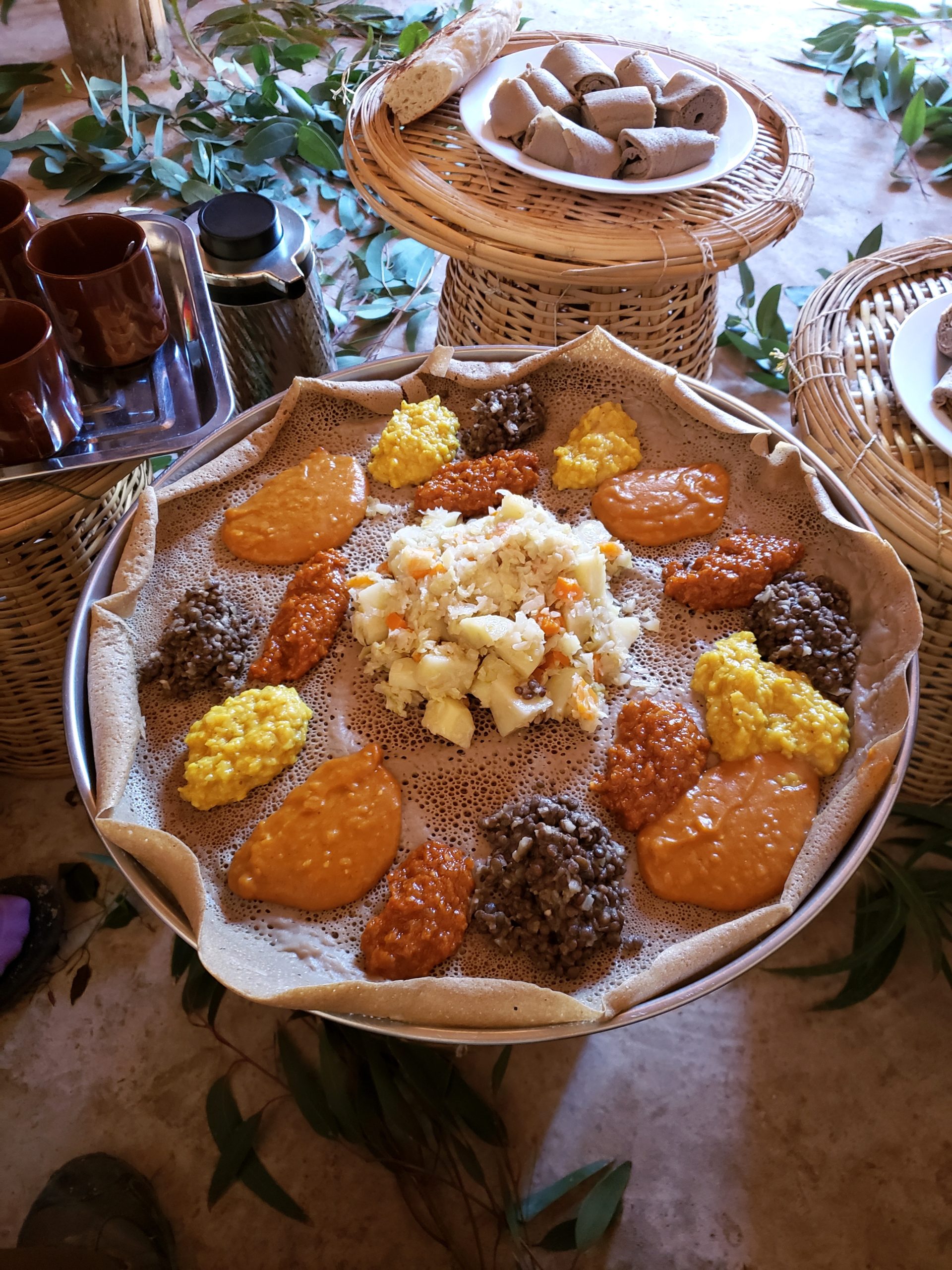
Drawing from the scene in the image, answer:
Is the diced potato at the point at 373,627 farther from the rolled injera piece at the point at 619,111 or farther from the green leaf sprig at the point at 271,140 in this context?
the green leaf sprig at the point at 271,140

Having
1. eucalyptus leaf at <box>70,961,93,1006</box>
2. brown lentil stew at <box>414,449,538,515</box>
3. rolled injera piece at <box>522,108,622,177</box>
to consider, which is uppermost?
rolled injera piece at <box>522,108,622,177</box>

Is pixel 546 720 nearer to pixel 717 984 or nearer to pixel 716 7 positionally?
pixel 717 984

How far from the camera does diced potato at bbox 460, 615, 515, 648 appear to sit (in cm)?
142

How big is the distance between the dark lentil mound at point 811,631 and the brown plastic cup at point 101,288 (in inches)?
48.6

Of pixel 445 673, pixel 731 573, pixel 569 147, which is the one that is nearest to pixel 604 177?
pixel 569 147

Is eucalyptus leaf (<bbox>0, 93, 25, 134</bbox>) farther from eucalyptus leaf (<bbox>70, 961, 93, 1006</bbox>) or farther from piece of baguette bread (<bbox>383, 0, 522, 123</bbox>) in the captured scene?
eucalyptus leaf (<bbox>70, 961, 93, 1006</bbox>)

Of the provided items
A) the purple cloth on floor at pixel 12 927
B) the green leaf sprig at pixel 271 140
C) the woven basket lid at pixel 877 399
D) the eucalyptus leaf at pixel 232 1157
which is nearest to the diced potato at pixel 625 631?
the woven basket lid at pixel 877 399

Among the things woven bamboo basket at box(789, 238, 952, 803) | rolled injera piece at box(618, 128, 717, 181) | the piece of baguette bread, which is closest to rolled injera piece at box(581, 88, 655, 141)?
rolled injera piece at box(618, 128, 717, 181)

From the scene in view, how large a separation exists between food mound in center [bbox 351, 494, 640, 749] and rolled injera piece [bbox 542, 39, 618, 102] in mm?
1219

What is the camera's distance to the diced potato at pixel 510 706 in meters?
1.42

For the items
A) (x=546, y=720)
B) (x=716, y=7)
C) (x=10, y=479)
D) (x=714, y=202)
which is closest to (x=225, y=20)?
(x=716, y=7)

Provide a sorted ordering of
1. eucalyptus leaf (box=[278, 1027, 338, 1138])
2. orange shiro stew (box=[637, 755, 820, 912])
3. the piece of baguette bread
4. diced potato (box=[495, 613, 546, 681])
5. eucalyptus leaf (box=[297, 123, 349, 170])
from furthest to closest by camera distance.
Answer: eucalyptus leaf (box=[297, 123, 349, 170]) < the piece of baguette bread < eucalyptus leaf (box=[278, 1027, 338, 1138]) < diced potato (box=[495, 613, 546, 681]) < orange shiro stew (box=[637, 755, 820, 912])

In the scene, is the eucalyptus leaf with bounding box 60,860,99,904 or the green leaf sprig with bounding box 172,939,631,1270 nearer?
the green leaf sprig with bounding box 172,939,631,1270

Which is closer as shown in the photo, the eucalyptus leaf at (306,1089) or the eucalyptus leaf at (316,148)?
the eucalyptus leaf at (306,1089)
